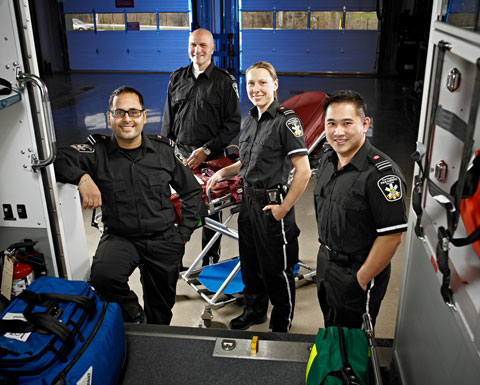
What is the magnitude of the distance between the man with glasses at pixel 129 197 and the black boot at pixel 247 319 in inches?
28.4

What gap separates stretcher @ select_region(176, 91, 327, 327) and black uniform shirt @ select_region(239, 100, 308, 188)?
1.19ft

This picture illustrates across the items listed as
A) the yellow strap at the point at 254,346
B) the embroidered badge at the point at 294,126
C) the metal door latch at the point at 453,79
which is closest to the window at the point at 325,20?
the embroidered badge at the point at 294,126

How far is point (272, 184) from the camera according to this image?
309cm

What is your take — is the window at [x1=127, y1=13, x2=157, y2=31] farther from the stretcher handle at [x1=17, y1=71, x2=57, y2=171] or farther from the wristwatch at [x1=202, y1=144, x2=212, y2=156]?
the stretcher handle at [x1=17, y1=71, x2=57, y2=171]

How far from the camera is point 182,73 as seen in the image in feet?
13.9

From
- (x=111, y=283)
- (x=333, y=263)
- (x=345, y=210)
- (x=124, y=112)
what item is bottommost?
(x=111, y=283)

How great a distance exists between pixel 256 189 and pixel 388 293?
1.50 m

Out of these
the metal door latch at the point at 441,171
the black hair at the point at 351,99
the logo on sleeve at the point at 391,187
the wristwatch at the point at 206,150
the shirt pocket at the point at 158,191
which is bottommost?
the wristwatch at the point at 206,150

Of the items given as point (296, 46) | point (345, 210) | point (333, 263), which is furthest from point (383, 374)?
point (296, 46)

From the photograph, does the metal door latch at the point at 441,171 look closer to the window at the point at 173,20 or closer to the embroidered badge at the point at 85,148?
the embroidered badge at the point at 85,148

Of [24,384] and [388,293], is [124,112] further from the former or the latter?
[388,293]

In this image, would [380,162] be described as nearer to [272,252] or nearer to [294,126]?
[294,126]

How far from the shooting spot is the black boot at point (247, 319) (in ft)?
11.0

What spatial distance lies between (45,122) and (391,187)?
5.46ft
